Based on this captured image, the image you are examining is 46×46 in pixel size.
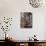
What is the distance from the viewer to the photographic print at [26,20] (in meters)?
3.62

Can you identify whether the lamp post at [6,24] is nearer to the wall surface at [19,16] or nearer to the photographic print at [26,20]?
the wall surface at [19,16]

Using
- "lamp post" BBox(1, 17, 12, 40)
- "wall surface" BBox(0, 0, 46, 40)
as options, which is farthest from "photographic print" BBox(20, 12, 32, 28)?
"lamp post" BBox(1, 17, 12, 40)

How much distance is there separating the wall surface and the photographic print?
89 mm

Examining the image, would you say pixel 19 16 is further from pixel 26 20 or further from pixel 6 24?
pixel 6 24

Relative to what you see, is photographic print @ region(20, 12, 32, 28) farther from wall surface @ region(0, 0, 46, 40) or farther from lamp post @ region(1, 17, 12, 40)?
lamp post @ region(1, 17, 12, 40)

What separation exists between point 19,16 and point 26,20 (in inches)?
9.4

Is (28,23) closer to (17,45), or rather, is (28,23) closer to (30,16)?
(30,16)

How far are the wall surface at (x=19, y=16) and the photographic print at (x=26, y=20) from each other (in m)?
0.09

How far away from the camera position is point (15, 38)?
11.6 ft

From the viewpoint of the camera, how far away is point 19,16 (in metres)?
3.61

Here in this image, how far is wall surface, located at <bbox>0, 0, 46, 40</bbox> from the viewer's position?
3.57m

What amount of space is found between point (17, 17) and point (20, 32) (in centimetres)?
45

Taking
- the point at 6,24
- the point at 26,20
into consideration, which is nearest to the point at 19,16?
the point at 26,20

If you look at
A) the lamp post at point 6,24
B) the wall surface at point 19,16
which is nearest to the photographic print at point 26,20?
the wall surface at point 19,16
